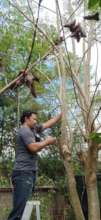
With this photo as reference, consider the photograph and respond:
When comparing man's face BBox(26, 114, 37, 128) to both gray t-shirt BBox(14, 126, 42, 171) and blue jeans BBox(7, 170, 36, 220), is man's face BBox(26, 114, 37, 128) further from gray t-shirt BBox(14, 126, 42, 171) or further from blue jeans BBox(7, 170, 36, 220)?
blue jeans BBox(7, 170, 36, 220)

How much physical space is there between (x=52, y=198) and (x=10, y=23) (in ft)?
12.1

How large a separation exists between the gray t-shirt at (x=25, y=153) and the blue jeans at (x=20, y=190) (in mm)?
50

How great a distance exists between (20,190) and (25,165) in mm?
218

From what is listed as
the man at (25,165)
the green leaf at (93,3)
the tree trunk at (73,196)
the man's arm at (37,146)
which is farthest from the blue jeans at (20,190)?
the tree trunk at (73,196)

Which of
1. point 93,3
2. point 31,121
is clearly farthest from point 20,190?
point 93,3

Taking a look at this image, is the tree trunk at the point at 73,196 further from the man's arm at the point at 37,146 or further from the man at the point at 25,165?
the man's arm at the point at 37,146

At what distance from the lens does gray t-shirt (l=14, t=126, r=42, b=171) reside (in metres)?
3.84

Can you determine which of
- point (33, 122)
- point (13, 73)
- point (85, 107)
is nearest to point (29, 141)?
point (33, 122)

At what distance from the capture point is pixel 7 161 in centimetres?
909

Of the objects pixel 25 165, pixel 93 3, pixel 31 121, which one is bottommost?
pixel 25 165

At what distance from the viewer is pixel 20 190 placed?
3730mm

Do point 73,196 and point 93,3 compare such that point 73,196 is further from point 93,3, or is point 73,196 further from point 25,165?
point 93,3

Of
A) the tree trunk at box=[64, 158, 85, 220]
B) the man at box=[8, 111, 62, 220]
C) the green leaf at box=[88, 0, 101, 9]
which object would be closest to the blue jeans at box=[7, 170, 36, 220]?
the man at box=[8, 111, 62, 220]

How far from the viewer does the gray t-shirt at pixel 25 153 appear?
12.6 feet
